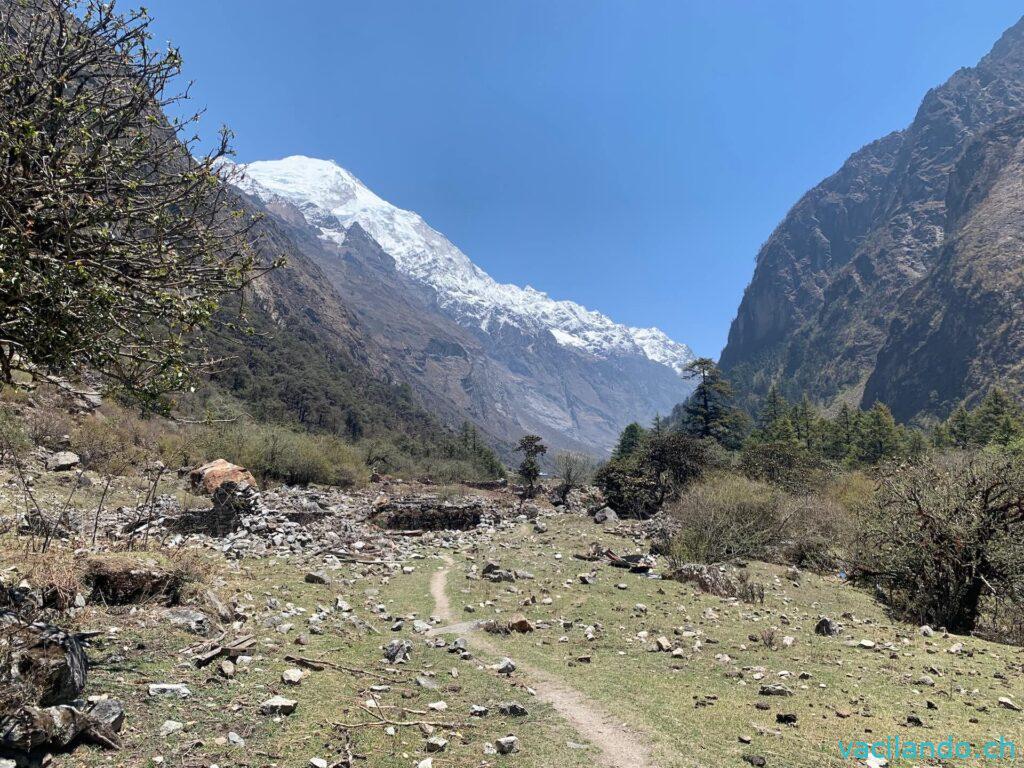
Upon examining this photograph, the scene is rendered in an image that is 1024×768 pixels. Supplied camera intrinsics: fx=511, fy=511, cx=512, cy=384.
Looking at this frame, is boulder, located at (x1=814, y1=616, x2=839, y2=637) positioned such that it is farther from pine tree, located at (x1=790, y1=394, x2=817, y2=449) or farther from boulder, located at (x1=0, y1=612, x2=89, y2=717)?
pine tree, located at (x1=790, y1=394, x2=817, y2=449)

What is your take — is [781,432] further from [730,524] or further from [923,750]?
[923,750]

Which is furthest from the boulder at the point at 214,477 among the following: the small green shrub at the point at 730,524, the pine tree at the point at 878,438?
the pine tree at the point at 878,438

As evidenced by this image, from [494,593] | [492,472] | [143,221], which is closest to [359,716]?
[143,221]

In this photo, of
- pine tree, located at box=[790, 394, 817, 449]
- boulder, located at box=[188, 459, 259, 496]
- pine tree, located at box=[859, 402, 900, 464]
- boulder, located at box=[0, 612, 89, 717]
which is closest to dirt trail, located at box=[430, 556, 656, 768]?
boulder, located at box=[0, 612, 89, 717]

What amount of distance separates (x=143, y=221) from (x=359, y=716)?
5.65 metres

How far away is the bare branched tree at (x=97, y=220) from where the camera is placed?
4.38 metres

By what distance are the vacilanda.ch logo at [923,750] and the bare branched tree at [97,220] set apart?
7.68 meters

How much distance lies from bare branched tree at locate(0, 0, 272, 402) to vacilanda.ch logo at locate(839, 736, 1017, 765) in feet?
25.2

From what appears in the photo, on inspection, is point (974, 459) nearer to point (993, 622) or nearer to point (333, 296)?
point (993, 622)

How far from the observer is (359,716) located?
5.32 metres

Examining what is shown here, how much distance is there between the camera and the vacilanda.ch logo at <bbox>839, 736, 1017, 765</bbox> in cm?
471

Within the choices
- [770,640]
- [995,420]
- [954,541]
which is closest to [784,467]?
[954,541]

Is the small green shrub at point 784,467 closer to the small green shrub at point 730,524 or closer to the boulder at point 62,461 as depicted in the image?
the small green shrub at point 730,524

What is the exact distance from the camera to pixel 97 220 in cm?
474
